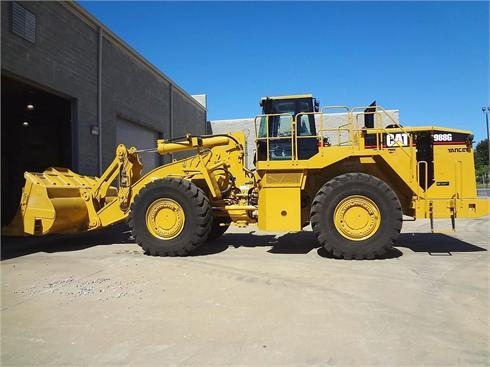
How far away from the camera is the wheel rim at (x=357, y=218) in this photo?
8984 millimetres

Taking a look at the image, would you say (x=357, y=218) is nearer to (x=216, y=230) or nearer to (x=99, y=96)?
(x=216, y=230)

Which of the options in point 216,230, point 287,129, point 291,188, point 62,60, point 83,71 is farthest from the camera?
point 83,71

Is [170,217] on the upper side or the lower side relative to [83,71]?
lower

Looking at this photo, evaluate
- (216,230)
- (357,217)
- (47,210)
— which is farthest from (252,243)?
(47,210)

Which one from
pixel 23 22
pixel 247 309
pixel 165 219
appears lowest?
pixel 247 309

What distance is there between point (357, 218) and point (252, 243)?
3.23 metres

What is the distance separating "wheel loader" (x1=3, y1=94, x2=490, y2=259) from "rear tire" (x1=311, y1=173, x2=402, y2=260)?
18 millimetres

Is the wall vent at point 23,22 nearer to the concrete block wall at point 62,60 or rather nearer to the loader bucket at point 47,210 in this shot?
the concrete block wall at point 62,60

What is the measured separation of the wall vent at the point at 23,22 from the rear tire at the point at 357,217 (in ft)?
27.0

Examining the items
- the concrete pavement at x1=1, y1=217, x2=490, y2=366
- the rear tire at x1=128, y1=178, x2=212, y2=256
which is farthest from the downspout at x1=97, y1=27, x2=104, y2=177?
the rear tire at x1=128, y1=178, x2=212, y2=256

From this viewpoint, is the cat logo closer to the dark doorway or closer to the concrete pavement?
the concrete pavement

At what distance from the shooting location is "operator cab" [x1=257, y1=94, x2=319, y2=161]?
9.88 meters

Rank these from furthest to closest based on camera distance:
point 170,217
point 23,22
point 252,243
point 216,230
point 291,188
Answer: point 23,22, point 216,230, point 252,243, point 170,217, point 291,188

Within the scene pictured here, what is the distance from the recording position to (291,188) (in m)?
9.58
